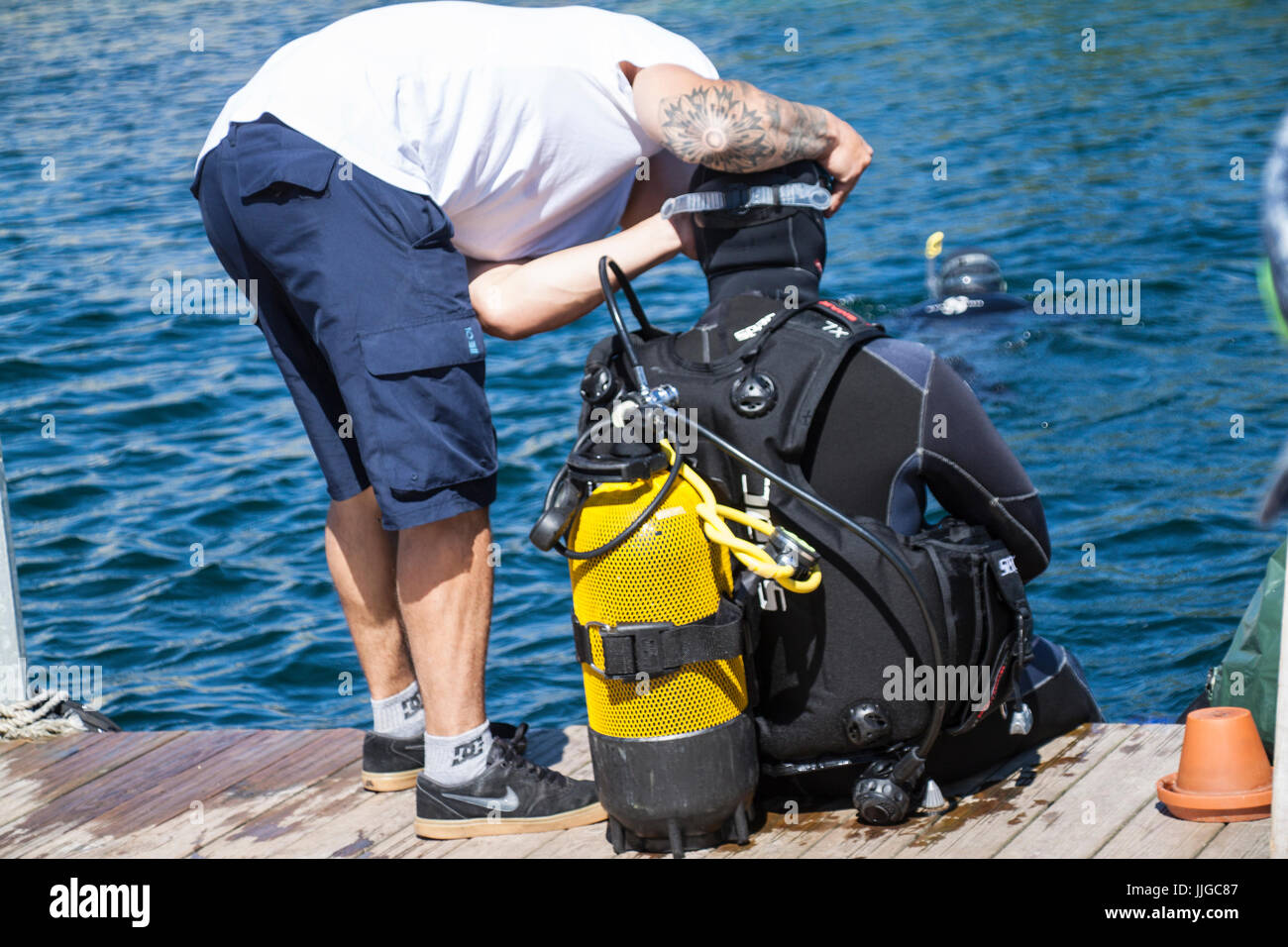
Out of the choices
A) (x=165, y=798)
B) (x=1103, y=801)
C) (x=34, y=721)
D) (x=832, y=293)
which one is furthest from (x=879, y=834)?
(x=832, y=293)

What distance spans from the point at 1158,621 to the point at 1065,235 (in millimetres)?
5266

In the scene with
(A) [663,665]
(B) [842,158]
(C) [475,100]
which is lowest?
(A) [663,665]

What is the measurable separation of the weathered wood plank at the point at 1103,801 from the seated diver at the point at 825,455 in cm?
19

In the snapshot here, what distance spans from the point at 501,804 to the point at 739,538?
79 centimetres

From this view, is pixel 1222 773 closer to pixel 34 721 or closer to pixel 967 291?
pixel 34 721

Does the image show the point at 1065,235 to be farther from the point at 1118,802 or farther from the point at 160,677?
the point at 1118,802

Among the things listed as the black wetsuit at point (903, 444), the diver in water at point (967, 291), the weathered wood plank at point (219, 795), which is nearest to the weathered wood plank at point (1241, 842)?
the black wetsuit at point (903, 444)

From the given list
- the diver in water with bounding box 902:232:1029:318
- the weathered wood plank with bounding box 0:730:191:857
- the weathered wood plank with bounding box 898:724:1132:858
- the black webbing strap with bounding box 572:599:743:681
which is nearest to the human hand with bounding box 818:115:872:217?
the black webbing strap with bounding box 572:599:743:681

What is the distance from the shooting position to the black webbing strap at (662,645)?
3.00 meters

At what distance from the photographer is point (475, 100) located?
129 inches

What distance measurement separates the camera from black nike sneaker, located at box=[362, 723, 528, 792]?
3.68 m

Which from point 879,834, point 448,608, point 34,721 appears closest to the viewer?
point 879,834

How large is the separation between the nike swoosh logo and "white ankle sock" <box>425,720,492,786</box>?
0.03 meters

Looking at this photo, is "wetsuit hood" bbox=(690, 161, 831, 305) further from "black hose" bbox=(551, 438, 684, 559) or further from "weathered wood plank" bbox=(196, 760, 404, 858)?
"weathered wood plank" bbox=(196, 760, 404, 858)
